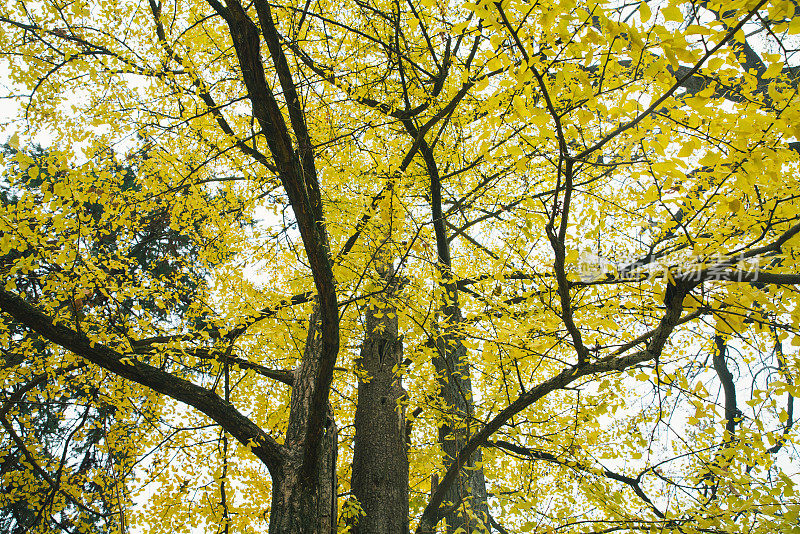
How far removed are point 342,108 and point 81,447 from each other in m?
6.39

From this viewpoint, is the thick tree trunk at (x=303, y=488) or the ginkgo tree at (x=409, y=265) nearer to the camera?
the ginkgo tree at (x=409, y=265)

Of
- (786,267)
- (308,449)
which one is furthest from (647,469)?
(308,449)

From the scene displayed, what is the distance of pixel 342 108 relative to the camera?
5051 mm

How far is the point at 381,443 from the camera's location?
15.4 feet

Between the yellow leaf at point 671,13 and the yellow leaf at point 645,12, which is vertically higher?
the yellow leaf at point 645,12

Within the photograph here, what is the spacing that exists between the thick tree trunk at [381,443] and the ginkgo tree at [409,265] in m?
0.03

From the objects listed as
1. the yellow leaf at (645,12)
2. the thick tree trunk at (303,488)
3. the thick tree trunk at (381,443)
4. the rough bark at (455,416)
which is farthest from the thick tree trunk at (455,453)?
the yellow leaf at (645,12)

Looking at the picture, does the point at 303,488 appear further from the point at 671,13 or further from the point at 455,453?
the point at 671,13

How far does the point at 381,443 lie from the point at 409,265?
233cm

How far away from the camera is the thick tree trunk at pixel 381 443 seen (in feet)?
13.6

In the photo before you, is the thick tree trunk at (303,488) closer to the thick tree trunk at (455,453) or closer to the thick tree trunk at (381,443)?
the thick tree trunk at (381,443)

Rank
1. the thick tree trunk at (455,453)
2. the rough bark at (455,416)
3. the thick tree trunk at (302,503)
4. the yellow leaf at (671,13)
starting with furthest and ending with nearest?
the thick tree trunk at (455,453), the rough bark at (455,416), the thick tree trunk at (302,503), the yellow leaf at (671,13)

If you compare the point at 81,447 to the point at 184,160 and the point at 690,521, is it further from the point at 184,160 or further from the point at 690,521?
the point at 690,521

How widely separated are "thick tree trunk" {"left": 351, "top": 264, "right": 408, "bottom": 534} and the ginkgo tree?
1.0 inches
